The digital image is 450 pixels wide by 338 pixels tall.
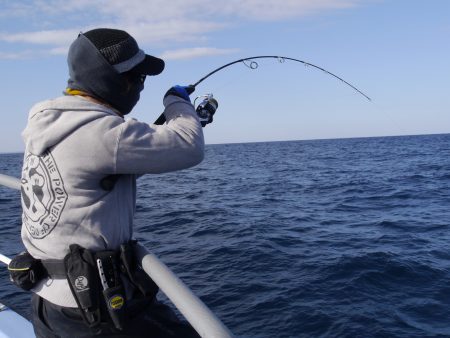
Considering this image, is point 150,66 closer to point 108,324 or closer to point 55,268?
point 55,268

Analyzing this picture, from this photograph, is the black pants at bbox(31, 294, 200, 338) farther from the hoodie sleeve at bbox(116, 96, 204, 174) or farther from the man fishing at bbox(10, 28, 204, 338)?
the hoodie sleeve at bbox(116, 96, 204, 174)

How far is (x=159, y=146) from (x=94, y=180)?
29 cm

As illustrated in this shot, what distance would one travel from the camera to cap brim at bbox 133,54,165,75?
69.5 inches

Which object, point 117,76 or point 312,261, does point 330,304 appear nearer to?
point 312,261

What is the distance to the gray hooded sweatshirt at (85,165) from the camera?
1578 mm

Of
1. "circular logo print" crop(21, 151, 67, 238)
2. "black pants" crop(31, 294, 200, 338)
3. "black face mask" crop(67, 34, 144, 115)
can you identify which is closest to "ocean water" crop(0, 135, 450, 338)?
"black pants" crop(31, 294, 200, 338)

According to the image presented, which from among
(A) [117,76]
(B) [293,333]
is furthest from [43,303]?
(B) [293,333]

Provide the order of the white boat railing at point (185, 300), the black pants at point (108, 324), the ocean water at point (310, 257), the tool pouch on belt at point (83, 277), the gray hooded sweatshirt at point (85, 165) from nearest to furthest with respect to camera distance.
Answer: the white boat railing at point (185, 300) < the gray hooded sweatshirt at point (85, 165) < the tool pouch on belt at point (83, 277) < the black pants at point (108, 324) < the ocean water at point (310, 257)

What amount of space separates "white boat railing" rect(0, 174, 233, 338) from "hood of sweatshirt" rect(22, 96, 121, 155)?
58cm

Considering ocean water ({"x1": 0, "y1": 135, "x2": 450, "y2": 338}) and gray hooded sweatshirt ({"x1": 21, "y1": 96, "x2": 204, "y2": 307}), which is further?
ocean water ({"x1": 0, "y1": 135, "x2": 450, "y2": 338})

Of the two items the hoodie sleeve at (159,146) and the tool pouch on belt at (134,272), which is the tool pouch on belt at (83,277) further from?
the hoodie sleeve at (159,146)

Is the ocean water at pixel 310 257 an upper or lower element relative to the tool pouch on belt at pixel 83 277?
lower

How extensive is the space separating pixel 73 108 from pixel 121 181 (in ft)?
1.14

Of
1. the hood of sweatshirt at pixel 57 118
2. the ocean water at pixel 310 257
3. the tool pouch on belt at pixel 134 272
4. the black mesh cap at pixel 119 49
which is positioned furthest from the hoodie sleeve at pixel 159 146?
the ocean water at pixel 310 257
